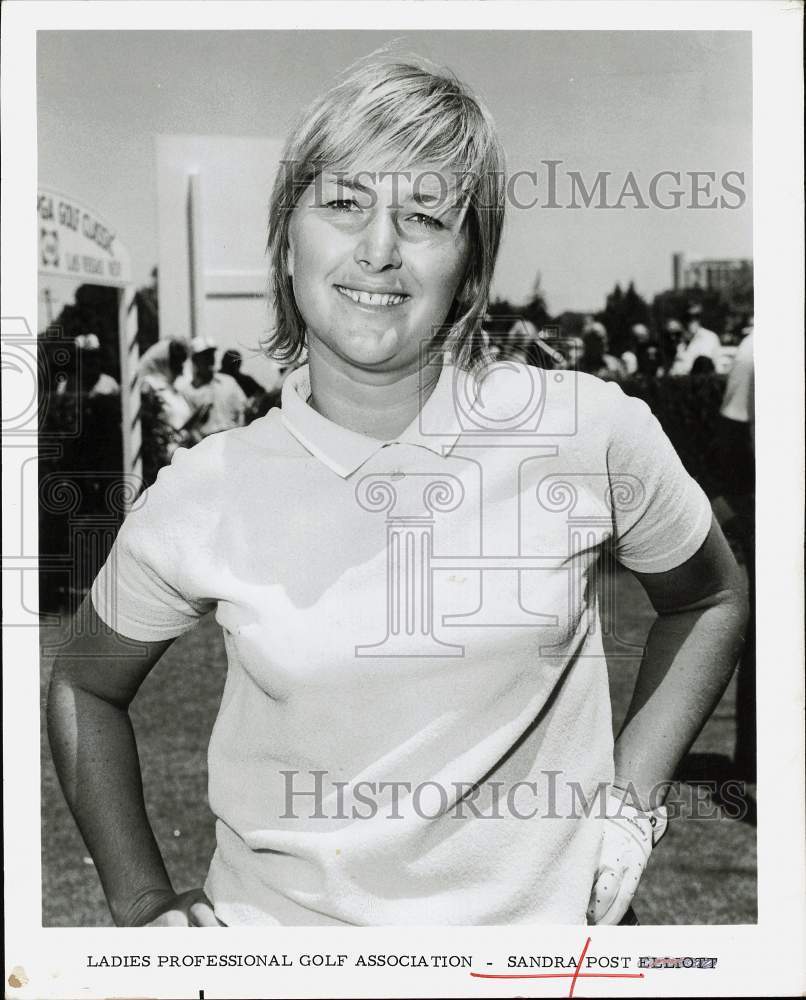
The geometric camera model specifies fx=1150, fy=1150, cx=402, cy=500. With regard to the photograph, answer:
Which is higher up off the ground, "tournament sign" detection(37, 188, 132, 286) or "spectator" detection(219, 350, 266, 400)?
"tournament sign" detection(37, 188, 132, 286)

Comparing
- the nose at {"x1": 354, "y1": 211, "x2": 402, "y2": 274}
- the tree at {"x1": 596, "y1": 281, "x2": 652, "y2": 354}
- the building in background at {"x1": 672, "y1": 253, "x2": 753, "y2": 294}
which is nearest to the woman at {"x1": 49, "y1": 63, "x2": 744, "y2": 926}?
the nose at {"x1": 354, "y1": 211, "x2": 402, "y2": 274}

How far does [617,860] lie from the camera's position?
2.00 metres

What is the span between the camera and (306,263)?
6.34 ft

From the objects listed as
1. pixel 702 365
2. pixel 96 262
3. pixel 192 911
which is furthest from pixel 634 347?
pixel 192 911

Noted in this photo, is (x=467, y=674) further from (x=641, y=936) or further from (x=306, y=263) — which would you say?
(x=306, y=263)

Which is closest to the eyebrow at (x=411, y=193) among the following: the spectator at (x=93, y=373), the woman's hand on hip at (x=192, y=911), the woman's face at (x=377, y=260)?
the woman's face at (x=377, y=260)

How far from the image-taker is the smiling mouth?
189cm

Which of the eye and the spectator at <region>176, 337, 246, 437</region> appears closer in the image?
the eye

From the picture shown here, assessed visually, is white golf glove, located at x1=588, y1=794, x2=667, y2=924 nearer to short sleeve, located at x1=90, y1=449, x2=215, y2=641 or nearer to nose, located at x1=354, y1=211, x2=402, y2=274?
short sleeve, located at x1=90, y1=449, x2=215, y2=641

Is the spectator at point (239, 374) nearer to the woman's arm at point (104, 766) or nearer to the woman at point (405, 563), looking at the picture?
the woman at point (405, 563)

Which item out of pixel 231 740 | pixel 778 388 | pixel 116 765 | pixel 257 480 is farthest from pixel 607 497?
pixel 116 765

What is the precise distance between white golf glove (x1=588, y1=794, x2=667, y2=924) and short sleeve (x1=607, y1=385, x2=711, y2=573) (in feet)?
1.42

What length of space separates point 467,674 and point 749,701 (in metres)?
0.54

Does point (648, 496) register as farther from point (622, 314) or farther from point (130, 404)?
point (130, 404)
